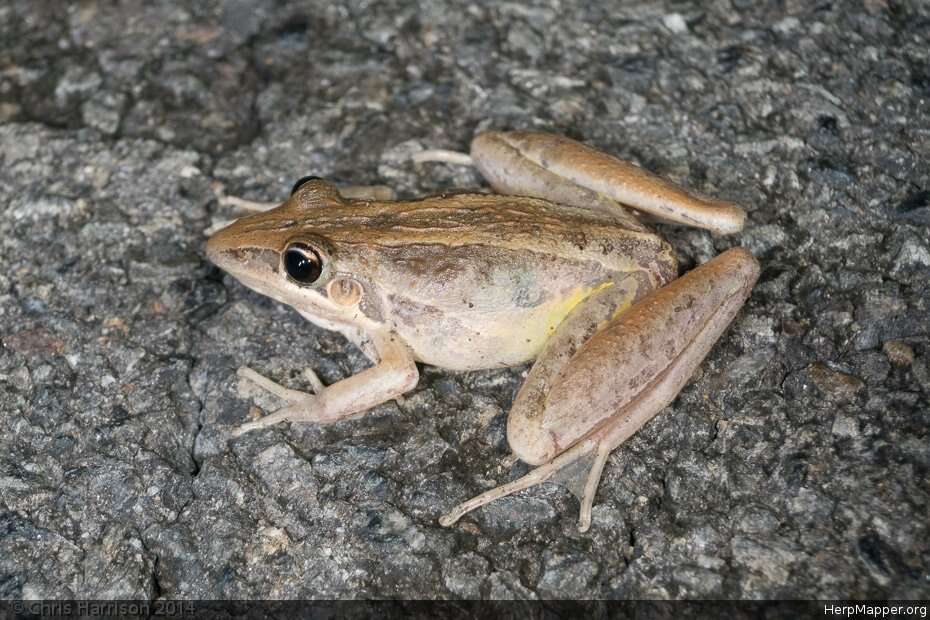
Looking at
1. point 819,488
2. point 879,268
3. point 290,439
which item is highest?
point 879,268

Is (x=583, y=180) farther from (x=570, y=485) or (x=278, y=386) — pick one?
(x=278, y=386)

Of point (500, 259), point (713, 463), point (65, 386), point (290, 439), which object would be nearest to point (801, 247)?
point (713, 463)

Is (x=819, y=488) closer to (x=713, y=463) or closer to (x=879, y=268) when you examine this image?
(x=713, y=463)

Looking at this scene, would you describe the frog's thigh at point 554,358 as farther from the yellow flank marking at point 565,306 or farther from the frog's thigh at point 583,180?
the frog's thigh at point 583,180

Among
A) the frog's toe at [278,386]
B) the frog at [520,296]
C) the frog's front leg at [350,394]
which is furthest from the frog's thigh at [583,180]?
the frog's toe at [278,386]

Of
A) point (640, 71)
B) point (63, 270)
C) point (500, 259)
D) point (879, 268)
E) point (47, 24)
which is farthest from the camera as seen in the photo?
point (47, 24)

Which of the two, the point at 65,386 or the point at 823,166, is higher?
the point at 823,166

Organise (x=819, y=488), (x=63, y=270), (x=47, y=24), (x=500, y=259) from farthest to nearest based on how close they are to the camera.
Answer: (x=47, y=24)
(x=63, y=270)
(x=500, y=259)
(x=819, y=488)

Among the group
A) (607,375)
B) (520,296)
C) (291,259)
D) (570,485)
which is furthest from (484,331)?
(291,259)
